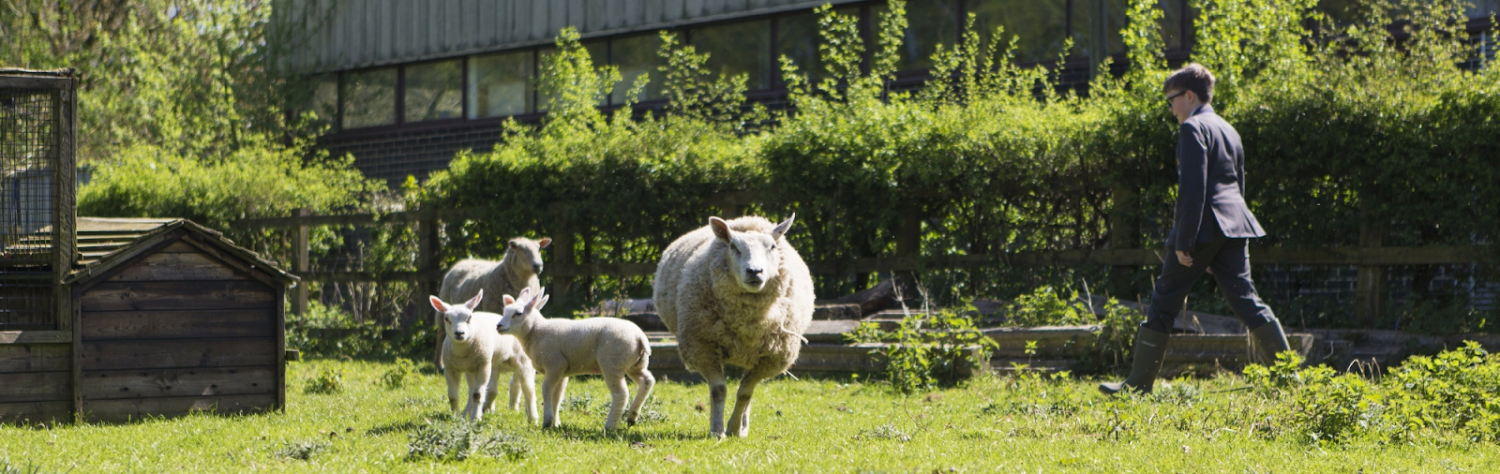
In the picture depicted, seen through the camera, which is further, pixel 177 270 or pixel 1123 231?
pixel 1123 231

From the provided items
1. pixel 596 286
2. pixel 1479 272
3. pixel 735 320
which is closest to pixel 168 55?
pixel 596 286

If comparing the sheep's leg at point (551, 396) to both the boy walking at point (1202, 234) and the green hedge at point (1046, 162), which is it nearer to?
the boy walking at point (1202, 234)

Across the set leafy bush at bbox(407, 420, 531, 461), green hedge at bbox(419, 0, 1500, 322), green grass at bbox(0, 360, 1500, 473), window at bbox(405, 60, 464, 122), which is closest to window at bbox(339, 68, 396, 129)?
window at bbox(405, 60, 464, 122)

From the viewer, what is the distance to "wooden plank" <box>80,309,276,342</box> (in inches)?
292

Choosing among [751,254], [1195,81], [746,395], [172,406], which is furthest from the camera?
[1195,81]

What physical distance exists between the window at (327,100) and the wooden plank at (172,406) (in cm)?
1459

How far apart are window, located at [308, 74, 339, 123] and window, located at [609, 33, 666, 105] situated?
5.89 metres

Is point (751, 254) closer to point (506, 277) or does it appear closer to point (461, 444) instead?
point (461, 444)

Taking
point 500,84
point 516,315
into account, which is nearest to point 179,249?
point 516,315

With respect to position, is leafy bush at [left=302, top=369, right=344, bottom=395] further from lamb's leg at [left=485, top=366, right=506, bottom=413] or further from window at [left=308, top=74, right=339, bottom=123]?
window at [left=308, top=74, right=339, bottom=123]

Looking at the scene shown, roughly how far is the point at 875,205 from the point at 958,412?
12.9 feet

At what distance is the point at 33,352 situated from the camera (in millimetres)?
7238

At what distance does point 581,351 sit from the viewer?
23.6ft

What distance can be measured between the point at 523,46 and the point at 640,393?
12839 millimetres
